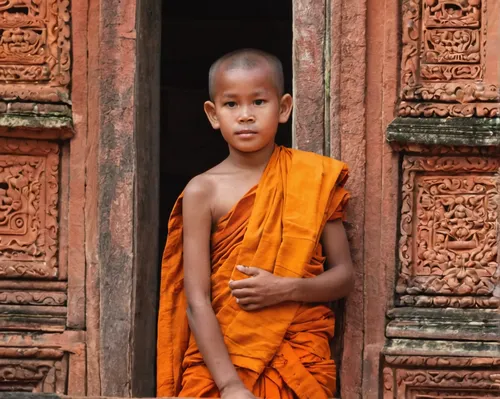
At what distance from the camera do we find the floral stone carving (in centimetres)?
675

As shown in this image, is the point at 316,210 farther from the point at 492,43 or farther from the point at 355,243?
the point at 492,43

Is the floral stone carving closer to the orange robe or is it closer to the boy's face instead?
the orange robe

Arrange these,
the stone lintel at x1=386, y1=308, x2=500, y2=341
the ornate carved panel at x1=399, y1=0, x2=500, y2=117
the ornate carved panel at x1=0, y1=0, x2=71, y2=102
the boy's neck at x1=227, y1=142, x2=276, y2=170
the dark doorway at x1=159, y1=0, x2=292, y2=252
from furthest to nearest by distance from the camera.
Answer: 1. the dark doorway at x1=159, y1=0, x2=292, y2=252
2. the ornate carved panel at x1=0, y1=0, x2=71, y2=102
3. the ornate carved panel at x1=399, y1=0, x2=500, y2=117
4. the stone lintel at x1=386, y1=308, x2=500, y2=341
5. the boy's neck at x1=227, y1=142, x2=276, y2=170

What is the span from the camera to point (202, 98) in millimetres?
9312

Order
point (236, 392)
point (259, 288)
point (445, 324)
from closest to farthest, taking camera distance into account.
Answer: point (236, 392)
point (259, 288)
point (445, 324)

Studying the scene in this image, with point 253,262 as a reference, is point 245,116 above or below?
above

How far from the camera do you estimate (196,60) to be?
9.44 metres

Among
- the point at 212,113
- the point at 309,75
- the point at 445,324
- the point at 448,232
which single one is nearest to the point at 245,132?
the point at 212,113

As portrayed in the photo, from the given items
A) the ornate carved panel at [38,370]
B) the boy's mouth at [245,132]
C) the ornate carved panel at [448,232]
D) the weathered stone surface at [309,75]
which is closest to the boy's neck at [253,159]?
the boy's mouth at [245,132]

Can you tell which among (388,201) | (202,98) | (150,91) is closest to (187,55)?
(202,98)

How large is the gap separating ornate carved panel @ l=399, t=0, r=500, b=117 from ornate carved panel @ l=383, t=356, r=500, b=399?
112cm

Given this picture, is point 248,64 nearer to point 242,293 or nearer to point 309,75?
point 309,75

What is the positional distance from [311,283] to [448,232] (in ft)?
2.50

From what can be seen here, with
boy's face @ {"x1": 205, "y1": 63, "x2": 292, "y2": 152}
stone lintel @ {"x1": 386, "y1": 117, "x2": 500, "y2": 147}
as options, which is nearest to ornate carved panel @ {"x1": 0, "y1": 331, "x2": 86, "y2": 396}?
boy's face @ {"x1": 205, "y1": 63, "x2": 292, "y2": 152}
